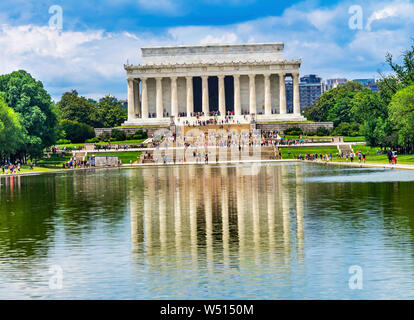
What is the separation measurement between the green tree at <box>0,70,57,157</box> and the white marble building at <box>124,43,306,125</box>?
44768 mm

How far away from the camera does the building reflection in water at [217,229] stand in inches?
766

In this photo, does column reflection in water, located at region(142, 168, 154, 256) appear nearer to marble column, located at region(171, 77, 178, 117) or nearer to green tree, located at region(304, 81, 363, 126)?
marble column, located at region(171, 77, 178, 117)

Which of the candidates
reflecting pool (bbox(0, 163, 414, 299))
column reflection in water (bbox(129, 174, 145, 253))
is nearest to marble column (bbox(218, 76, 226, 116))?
column reflection in water (bbox(129, 174, 145, 253))

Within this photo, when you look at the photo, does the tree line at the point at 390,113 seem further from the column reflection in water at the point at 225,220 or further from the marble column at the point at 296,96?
the column reflection in water at the point at 225,220

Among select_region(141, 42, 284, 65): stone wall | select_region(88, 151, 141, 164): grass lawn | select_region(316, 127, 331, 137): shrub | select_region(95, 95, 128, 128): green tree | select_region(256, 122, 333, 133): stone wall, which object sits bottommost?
select_region(88, 151, 141, 164): grass lawn

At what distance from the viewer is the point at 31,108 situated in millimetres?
103812

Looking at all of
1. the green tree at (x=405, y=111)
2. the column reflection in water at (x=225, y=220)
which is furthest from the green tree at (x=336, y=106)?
the column reflection in water at (x=225, y=220)

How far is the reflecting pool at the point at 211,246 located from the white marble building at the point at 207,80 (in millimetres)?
115591

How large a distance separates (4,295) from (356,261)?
365 inches

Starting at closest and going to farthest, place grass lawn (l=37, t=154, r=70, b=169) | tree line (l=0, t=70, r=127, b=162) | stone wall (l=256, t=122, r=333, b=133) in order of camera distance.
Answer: tree line (l=0, t=70, r=127, b=162) → grass lawn (l=37, t=154, r=70, b=169) → stone wall (l=256, t=122, r=333, b=133)

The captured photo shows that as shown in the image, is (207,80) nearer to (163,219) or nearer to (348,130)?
(348,130)

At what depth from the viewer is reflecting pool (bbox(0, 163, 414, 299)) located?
16.5m

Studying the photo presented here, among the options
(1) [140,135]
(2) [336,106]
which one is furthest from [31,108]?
(2) [336,106]
